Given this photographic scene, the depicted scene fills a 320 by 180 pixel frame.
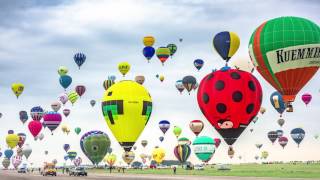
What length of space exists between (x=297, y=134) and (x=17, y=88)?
64.4 meters

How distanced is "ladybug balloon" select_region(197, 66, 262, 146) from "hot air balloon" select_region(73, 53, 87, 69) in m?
45.9

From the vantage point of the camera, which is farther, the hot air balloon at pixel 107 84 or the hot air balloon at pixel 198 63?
the hot air balloon at pixel 107 84

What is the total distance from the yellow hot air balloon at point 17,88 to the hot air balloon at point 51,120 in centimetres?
702

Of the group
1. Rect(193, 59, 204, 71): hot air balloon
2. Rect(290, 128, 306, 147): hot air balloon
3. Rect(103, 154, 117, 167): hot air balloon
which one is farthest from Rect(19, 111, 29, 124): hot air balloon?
Rect(290, 128, 306, 147): hot air balloon

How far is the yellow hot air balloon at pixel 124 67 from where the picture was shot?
103312 millimetres

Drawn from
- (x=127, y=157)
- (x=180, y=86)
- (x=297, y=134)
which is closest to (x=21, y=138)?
(x=180, y=86)

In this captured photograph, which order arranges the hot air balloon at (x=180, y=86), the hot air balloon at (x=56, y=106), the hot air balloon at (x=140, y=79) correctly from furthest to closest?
1. the hot air balloon at (x=56, y=106)
2. the hot air balloon at (x=140, y=79)
3. the hot air balloon at (x=180, y=86)

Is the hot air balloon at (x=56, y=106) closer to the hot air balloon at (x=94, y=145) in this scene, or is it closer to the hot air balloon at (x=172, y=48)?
the hot air balloon at (x=94, y=145)

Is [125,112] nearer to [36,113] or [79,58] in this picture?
[79,58]

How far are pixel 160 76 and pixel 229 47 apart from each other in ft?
188

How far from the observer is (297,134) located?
132m

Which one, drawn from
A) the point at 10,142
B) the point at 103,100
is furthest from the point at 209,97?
the point at 10,142

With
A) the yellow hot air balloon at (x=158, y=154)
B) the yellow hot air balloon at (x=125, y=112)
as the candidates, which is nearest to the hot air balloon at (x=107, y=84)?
the yellow hot air balloon at (x=125, y=112)

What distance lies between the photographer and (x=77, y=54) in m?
97.9
